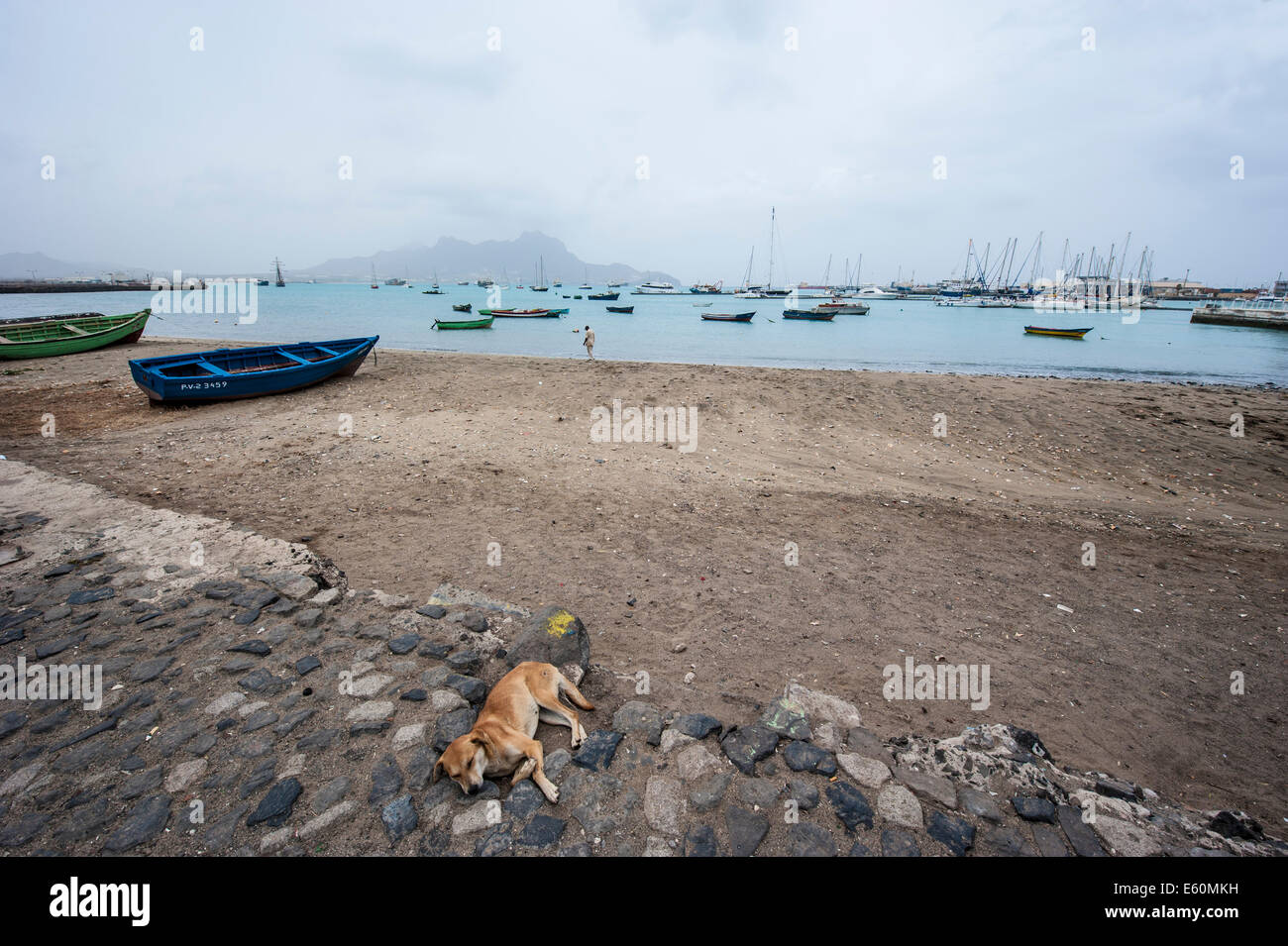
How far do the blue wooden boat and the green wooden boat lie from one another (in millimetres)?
10662

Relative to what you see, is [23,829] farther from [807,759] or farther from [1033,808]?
[1033,808]

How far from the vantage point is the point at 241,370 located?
15711mm

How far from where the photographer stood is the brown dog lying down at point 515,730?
3.29 meters

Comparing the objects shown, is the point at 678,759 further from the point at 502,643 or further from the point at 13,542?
the point at 13,542

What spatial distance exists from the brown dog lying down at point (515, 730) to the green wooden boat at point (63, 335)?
96.5 ft

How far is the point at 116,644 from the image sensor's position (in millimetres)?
4527

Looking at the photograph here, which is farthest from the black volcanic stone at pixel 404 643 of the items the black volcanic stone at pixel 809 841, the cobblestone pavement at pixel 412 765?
the black volcanic stone at pixel 809 841

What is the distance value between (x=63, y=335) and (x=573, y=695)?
3235cm

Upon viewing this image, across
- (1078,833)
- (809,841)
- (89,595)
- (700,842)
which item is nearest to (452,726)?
(700,842)

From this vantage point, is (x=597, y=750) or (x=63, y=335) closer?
(x=597, y=750)

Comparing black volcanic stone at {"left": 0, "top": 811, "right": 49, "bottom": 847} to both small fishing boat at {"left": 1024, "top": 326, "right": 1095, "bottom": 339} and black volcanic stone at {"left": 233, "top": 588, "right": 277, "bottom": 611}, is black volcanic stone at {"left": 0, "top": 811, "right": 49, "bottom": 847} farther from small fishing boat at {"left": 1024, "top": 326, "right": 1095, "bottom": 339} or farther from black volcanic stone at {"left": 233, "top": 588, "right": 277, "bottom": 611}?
small fishing boat at {"left": 1024, "top": 326, "right": 1095, "bottom": 339}
